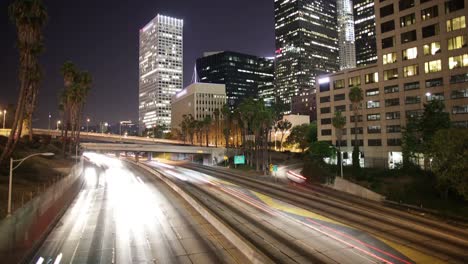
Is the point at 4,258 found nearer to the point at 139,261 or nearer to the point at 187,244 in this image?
the point at 139,261

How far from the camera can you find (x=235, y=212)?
34.7 meters

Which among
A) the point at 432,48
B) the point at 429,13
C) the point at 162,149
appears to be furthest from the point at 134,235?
the point at 429,13

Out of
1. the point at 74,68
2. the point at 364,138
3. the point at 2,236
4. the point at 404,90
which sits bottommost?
the point at 2,236

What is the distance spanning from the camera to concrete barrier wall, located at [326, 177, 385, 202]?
49.6 m

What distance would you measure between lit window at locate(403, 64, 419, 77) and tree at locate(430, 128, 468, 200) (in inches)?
1556

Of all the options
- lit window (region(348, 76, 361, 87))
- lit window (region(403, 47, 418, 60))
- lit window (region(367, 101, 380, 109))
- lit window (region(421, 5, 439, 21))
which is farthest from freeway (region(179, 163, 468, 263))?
lit window (region(421, 5, 439, 21))

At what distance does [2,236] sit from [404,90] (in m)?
82.0

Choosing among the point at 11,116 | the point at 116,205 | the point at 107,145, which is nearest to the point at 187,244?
the point at 116,205

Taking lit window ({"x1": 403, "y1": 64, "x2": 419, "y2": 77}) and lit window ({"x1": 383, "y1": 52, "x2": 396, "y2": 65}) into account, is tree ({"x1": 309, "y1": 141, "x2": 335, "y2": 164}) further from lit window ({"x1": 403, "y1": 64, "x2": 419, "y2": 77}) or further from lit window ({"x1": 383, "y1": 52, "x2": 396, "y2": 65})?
lit window ({"x1": 383, "y1": 52, "x2": 396, "y2": 65})

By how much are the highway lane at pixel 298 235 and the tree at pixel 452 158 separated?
58.8ft

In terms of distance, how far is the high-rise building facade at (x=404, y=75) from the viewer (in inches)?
2650

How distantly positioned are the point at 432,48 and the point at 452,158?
4395 cm

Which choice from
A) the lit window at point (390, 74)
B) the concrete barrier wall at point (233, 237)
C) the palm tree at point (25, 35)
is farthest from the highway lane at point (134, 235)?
the lit window at point (390, 74)

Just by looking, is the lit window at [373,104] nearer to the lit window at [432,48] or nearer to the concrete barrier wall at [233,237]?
the lit window at [432,48]
